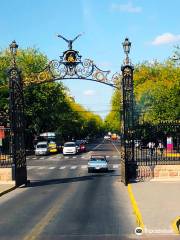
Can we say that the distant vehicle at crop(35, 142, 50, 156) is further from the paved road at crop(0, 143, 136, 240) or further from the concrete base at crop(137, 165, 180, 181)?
the concrete base at crop(137, 165, 180, 181)

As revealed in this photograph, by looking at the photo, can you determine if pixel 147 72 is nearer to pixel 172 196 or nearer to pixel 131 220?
pixel 172 196

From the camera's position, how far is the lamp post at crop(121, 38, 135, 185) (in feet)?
97.6

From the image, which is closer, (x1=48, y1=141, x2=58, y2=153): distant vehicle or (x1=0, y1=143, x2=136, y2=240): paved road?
(x1=0, y1=143, x2=136, y2=240): paved road

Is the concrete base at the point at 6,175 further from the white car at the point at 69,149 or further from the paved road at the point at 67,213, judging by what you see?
the white car at the point at 69,149

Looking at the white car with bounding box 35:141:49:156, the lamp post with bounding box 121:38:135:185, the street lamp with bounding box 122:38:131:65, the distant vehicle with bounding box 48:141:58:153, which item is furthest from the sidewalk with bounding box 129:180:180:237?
the distant vehicle with bounding box 48:141:58:153

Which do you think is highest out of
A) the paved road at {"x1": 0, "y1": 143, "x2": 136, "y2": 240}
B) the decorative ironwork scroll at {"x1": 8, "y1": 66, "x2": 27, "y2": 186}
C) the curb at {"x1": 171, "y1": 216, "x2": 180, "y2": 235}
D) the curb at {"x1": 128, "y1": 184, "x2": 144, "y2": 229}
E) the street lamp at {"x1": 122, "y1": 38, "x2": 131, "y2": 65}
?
the street lamp at {"x1": 122, "y1": 38, "x2": 131, "y2": 65}

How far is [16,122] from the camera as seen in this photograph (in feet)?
98.8

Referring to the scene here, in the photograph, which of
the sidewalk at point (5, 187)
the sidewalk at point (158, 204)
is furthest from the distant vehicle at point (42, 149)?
the sidewalk at point (158, 204)

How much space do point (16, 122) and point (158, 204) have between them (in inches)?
472

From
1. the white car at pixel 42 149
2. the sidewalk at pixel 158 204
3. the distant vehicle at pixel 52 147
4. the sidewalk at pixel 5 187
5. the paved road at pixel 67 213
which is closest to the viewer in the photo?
the paved road at pixel 67 213

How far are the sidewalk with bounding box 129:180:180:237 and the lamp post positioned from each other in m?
1.18

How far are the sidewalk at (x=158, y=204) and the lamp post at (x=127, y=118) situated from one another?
118cm

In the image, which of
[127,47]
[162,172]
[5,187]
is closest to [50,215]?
[5,187]

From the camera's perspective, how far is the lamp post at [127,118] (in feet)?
97.6
